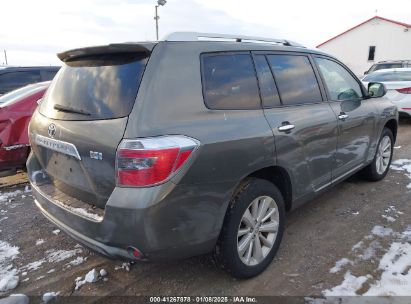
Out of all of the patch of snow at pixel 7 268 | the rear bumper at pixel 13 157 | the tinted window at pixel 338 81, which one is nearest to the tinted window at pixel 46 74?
the rear bumper at pixel 13 157

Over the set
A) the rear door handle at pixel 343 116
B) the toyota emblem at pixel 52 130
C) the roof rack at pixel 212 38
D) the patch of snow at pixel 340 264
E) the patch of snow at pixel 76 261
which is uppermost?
the roof rack at pixel 212 38

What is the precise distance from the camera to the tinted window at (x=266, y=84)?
291cm

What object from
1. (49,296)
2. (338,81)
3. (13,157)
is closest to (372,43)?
(338,81)

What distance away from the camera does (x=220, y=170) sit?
7.83ft

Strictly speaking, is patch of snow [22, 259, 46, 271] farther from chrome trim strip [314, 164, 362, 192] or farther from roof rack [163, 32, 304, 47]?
chrome trim strip [314, 164, 362, 192]

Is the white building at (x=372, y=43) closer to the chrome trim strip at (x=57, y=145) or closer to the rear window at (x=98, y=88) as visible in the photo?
the rear window at (x=98, y=88)

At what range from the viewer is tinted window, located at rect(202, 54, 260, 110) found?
2516mm

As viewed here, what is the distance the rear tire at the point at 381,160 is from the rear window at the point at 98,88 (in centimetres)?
367

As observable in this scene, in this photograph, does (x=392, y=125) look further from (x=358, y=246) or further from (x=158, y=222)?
(x=158, y=222)

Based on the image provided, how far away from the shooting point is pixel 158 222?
7.07 ft

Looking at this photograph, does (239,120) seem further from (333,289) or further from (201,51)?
(333,289)

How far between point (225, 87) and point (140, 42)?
0.67 meters

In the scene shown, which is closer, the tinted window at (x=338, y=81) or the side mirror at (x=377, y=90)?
the tinted window at (x=338, y=81)

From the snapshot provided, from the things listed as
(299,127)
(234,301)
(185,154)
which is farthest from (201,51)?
(234,301)
